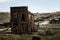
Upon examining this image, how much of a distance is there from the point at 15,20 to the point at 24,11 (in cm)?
308

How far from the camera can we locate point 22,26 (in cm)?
3525

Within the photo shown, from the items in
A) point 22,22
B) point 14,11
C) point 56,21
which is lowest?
point 56,21

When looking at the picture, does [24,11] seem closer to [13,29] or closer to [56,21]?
[13,29]

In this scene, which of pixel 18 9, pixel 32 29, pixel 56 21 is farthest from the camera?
Result: pixel 56 21

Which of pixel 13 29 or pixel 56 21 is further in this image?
pixel 56 21

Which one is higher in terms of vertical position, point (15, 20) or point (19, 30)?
point (15, 20)

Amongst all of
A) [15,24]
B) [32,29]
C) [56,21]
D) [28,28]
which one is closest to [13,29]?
[15,24]

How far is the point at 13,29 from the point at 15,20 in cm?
219

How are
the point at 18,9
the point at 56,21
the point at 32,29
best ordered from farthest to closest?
1. the point at 56,21
2. the point at 32,29
3. the point at 18,9

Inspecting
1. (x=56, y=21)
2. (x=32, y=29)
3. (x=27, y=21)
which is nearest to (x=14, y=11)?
(x=27, y=21)

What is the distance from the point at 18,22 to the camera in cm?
3500

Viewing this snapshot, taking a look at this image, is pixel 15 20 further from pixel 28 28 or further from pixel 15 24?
pixel 28 28

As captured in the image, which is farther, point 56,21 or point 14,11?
point 56,21

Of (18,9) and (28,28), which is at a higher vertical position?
(18,9)
